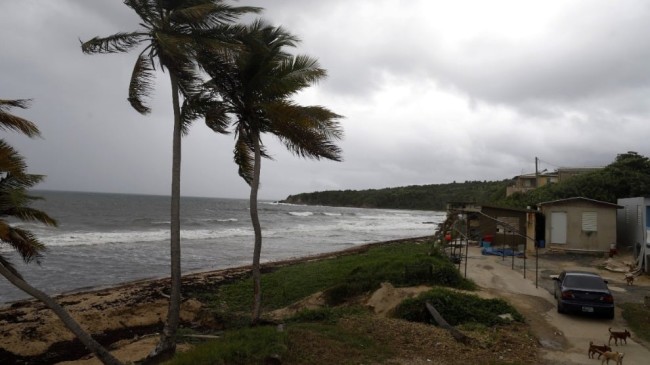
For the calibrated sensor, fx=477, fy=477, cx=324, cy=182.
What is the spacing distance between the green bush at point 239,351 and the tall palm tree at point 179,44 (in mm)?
1769

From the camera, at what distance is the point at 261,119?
420 inches

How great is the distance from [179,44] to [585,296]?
1229 centimetres

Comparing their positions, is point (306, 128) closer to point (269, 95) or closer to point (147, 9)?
point (269, 95)

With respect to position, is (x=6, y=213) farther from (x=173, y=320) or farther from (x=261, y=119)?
(x=261, y=119)

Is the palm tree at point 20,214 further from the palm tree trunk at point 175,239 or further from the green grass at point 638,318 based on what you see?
the green grass at point 638,318

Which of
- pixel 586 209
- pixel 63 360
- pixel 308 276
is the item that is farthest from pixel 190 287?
pixel 586 209

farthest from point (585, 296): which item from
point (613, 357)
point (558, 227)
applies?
point (558, 227)

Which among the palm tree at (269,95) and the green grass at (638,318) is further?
the green grass at (638,318)

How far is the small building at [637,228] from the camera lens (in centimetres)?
1991

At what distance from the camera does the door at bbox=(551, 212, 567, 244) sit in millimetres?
26641

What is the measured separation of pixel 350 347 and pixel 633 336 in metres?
7.59

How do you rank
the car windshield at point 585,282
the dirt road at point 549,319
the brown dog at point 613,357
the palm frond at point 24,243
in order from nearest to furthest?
the brown dog at point 613,357, the palm frond at point 24,243, the dirt road at point 549,319, the car windshield at point 585,282

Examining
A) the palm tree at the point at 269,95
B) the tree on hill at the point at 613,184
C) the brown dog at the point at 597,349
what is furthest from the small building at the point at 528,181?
the palm tree at the point at 269,95

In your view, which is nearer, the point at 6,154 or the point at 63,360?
the point at 6,154
